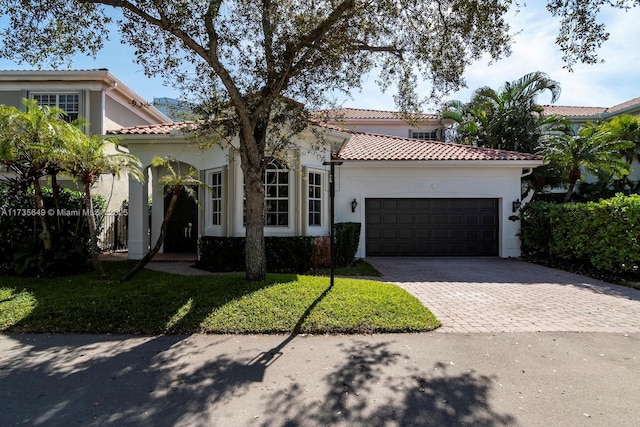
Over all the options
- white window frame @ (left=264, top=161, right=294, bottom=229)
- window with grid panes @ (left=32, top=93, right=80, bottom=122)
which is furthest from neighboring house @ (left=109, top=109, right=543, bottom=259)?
window with grid panes @ (left=32, top=93, right=80, bottom=122)

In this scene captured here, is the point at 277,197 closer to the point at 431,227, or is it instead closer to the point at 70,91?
the point at 431,227

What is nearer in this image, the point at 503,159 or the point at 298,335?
the point at 298,335

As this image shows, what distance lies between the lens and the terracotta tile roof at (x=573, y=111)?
22900mm

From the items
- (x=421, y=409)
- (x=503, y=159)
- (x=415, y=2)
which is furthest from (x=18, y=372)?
(x=503, y=159)

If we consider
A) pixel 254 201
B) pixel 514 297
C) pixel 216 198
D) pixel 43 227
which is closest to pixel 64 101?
pixel 43 227

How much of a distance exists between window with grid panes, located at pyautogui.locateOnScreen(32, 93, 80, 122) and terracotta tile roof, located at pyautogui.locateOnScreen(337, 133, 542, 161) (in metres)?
10.3

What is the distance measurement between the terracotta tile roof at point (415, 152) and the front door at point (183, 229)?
19.0 ft

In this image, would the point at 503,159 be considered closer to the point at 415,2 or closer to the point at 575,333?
the point at 415,2

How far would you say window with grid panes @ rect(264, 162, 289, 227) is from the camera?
10.6 meters

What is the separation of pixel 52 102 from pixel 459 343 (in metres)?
16.4

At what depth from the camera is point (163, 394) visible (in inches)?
142

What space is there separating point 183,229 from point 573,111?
2548 centimetres

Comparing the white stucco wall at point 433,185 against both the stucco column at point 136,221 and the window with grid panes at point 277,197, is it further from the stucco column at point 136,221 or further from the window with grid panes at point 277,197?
the stucco column at point 136,221

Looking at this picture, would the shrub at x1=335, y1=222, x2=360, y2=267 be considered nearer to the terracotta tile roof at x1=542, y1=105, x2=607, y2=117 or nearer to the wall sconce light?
the wall sconce light
